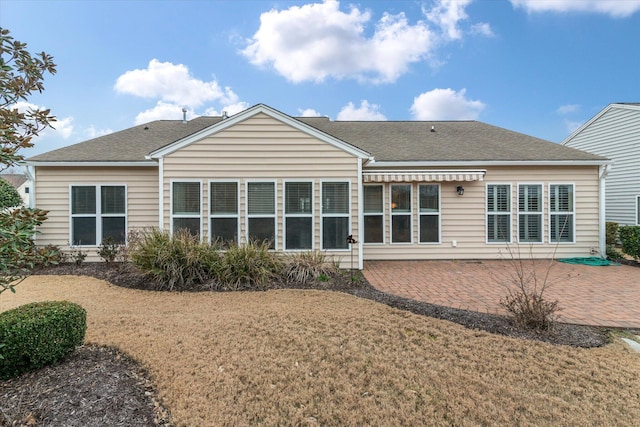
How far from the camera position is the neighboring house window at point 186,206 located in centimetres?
917

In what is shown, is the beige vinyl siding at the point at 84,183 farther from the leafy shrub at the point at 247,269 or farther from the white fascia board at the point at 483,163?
the white fascia board at the point at 483,163

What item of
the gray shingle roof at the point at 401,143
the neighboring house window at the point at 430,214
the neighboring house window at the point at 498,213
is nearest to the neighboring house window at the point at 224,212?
the gray shingle roof at the point at 401,143

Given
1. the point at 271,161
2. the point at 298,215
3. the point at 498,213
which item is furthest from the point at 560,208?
the point at 271,161

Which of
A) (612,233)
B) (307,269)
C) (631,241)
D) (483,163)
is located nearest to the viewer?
(307,269)

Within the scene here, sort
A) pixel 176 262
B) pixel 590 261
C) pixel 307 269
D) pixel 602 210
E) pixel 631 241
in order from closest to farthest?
pixel 176 262 → pixel 307 269 → pixel 590 261 → pixel 631 241 → pixel 602 210

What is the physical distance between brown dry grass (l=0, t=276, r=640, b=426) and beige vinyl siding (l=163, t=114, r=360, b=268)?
407 cm

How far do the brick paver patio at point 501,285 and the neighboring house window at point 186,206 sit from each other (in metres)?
5.52

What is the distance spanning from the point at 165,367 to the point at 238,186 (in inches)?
246

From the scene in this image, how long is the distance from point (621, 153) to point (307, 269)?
17130 millimetres

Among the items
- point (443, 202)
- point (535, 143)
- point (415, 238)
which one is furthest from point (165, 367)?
point (535, 143)

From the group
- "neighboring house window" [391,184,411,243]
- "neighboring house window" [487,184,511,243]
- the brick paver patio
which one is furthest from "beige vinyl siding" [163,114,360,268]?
"neighboring house window" [487,184,511,243]

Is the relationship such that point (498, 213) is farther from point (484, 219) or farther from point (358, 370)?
point (358, 370)

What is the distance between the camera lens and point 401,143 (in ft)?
41.9

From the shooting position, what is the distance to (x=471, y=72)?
16.3m
